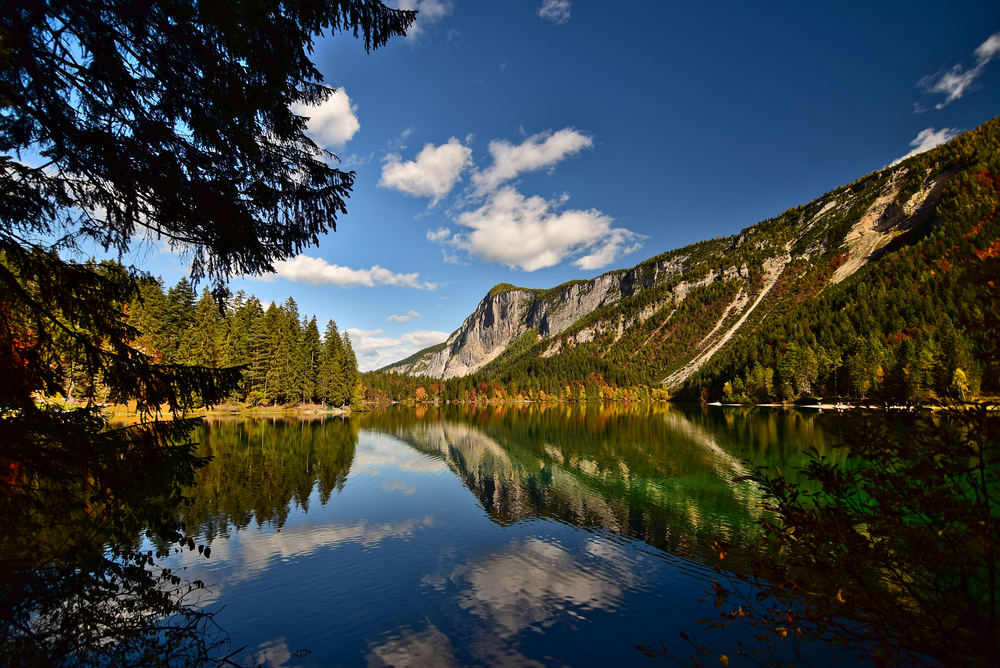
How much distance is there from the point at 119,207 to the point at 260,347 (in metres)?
65.5

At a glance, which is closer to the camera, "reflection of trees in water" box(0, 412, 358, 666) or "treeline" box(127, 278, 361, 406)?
"reflection of trees in water" box(0, 412, 358, 666)

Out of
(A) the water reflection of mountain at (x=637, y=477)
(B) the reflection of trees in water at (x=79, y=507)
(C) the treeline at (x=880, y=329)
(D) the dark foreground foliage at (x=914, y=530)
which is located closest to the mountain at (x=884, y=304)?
(C) the treeline at (x=880, y=329)

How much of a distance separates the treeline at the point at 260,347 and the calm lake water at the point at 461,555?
3367cm

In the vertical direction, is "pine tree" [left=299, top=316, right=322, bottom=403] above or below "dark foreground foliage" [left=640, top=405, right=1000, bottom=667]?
above

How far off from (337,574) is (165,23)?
12425 mm

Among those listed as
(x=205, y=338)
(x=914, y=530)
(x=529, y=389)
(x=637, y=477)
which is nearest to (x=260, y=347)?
(x=205, y=338)

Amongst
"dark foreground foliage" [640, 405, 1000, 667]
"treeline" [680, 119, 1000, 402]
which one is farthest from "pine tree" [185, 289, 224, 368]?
"treeline" [680, 119, 1000, 402]

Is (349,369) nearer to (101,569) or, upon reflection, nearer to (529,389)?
(101,569)

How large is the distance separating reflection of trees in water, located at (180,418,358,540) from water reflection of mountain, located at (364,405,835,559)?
315 inches

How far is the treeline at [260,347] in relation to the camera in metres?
54.1

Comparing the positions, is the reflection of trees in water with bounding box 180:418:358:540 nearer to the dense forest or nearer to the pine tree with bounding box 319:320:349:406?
the dense forest

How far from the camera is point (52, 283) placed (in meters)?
5.29

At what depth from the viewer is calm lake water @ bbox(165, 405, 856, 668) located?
29.5 ft

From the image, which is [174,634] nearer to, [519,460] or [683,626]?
[683,626]
